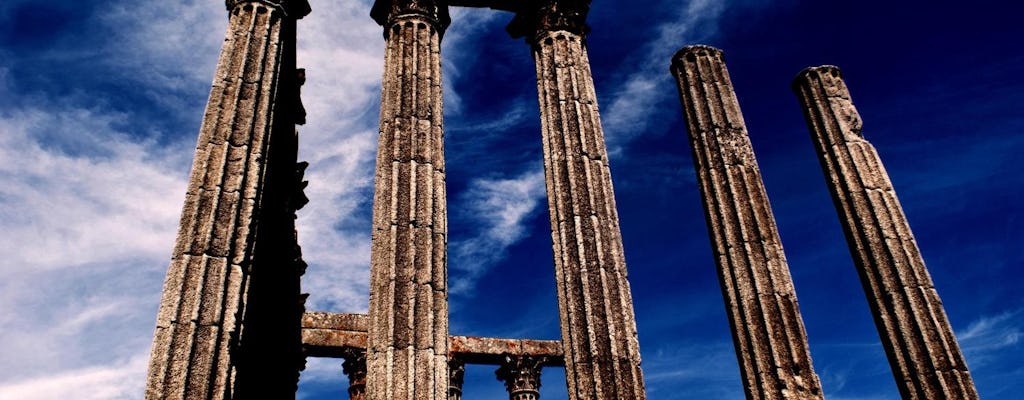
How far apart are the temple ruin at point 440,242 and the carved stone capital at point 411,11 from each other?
5cm

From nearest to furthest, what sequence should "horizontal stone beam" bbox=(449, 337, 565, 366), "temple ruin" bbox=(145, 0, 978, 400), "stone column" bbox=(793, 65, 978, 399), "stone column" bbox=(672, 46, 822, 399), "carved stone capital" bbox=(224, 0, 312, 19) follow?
"temple ruin" bbox=(145, 0, 978, 400) < "carved stone capital" bbox=(224, 0, 312, 19) < "stone column" bbox=(672, 46, 822, 399) < "stone column" bbox=(793, 65, 978, 399) < "horizontal stone beam" bbox=(449, 337, 565, 366)

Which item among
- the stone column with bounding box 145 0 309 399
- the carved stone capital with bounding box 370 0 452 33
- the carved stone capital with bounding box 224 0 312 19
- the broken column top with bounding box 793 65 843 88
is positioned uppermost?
the carved stone capital with bounding box 370 0 452 33

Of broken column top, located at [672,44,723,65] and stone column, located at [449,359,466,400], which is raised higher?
broken column top, located at [672,44,723,65]

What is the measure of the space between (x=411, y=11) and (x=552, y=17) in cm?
306

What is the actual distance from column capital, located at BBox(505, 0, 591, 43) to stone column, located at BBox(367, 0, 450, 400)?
2.16 meters

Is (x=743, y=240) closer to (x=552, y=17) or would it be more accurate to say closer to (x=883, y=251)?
(x=883, y=251)

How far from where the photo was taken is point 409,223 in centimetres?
1156

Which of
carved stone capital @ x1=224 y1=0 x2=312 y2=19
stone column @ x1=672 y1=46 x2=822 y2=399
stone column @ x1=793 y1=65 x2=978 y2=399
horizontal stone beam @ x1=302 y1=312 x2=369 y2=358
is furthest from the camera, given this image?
horizontal stone beam @ x1=302 y1=312 x2=369 y2=358

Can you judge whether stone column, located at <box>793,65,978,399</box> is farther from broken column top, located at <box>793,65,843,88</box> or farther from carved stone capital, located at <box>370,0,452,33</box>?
carved stone capital, located at <box>370,0,452,33</box>

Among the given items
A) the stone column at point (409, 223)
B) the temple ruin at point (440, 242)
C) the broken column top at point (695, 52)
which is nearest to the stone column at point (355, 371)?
the temple ruin at point (440, 242)

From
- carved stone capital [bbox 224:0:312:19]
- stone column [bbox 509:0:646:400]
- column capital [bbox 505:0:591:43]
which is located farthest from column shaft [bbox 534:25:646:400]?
carved stone capital [bbox 224:0:312:19]

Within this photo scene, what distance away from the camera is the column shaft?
11008 mm

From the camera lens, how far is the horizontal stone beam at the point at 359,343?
49.9ft

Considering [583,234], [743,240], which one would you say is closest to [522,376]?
[583,234]
